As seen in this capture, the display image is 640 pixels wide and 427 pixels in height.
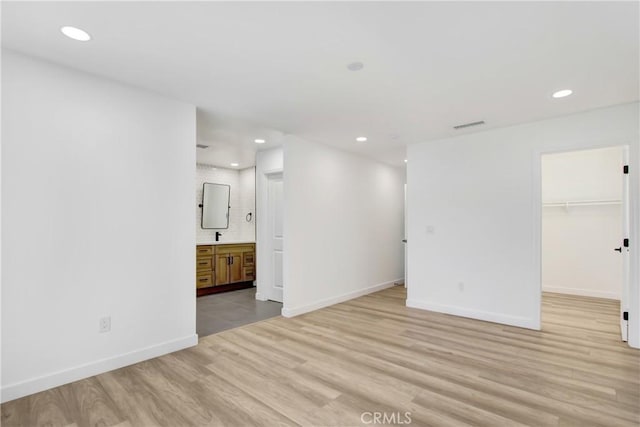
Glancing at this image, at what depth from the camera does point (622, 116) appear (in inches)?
132

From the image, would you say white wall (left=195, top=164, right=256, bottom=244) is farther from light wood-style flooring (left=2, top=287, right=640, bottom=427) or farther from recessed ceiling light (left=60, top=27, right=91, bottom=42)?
recessed ceiling light (left=60, top=27, right=91, bottom=42)

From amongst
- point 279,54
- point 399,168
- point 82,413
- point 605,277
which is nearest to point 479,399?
point 82,413

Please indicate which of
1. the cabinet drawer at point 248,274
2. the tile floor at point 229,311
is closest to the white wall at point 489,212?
the tile floor at point 229,311

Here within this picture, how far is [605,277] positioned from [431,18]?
18.0 feet

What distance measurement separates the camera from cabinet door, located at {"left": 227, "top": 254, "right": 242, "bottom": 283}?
6118 millimetres

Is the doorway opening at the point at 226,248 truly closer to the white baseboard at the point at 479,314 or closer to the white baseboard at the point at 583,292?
the white baseboard at the point at 479,314

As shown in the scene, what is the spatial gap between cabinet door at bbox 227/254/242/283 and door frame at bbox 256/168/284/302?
93 cm

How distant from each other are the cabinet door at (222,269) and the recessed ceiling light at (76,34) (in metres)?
4.27

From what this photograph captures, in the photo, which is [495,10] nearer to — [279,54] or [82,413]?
[279,54]

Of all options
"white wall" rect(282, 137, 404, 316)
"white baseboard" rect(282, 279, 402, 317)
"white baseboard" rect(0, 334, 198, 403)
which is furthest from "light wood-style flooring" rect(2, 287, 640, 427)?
"white wall" rect(282, 137, 404, 316)

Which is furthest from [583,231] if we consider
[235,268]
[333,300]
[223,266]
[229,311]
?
[223,266]

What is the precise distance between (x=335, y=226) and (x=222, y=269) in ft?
7.89

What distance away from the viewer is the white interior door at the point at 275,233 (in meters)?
5.21

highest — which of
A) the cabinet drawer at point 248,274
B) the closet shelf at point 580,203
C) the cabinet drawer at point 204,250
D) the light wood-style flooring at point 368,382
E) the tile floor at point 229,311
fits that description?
the closet shelf at point 580,203
